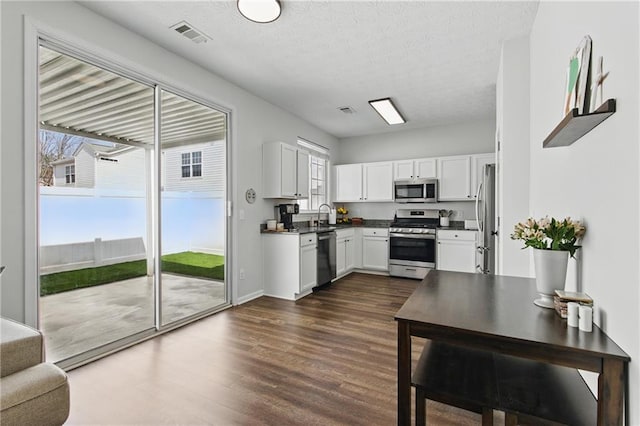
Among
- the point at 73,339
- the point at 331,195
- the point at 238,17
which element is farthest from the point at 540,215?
the point at 331,195

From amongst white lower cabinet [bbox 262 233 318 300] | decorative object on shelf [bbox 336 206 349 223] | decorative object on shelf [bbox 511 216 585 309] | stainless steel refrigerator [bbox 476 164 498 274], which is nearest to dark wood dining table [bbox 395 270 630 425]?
decorative object on shelf [bbox 511 216 585 309]

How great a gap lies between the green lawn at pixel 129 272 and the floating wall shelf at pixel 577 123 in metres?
3.29

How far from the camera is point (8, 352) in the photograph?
1401 mm

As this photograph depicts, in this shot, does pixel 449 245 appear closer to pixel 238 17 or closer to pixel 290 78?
pixel 290 78

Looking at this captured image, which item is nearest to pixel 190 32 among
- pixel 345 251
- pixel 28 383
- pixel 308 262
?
pixel 28 383

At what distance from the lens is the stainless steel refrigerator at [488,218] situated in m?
3.55

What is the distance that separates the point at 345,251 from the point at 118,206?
3657mm

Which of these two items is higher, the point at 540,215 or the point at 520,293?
the point at 540,215

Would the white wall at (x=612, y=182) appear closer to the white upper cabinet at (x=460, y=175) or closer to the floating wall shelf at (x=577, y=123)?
the floating wall shelf at (x=577, y=123)

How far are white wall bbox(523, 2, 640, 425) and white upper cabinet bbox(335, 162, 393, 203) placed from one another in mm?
4129

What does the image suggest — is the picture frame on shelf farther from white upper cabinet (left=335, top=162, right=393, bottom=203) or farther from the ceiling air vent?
white upper cabinet (left=335, top=162, right=393, bottom=203)

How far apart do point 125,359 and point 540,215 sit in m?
3.41

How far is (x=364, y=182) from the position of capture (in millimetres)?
6094

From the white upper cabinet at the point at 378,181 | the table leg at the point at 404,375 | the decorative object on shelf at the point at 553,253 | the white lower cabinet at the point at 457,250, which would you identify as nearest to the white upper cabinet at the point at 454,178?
the white lower cabinet at the point at 457,250
